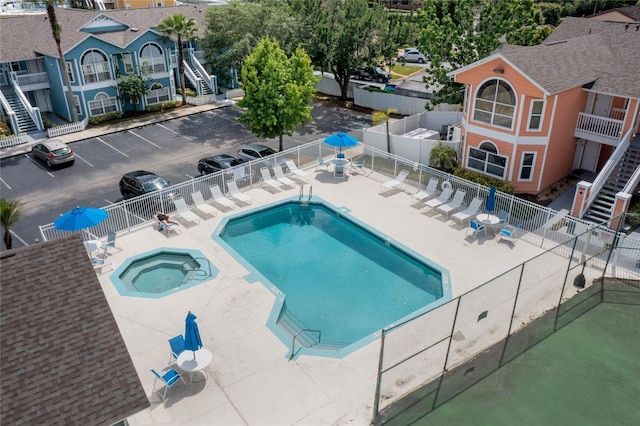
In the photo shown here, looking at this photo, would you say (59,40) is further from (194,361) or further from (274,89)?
(194,361)

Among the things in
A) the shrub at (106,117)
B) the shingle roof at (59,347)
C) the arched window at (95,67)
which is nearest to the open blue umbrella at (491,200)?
the shingle roof at (59,347)

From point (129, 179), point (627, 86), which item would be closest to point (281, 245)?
point (129, 179)

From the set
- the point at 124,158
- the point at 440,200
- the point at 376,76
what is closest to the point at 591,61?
the point at 440,200

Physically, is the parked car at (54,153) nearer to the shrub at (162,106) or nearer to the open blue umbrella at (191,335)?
the shrub at (162,106)

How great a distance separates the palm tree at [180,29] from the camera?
3878cm

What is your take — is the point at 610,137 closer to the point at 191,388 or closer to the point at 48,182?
the point at 191,388

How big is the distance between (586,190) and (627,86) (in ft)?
19.6

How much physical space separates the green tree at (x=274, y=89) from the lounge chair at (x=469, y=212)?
1138 centimetres

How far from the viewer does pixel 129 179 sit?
24953 millimetres

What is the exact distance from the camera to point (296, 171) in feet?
90.0

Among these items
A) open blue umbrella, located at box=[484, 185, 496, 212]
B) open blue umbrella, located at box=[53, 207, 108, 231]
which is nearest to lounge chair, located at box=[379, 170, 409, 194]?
open blue umbrella, located at box=[484, 185, 496, 212]

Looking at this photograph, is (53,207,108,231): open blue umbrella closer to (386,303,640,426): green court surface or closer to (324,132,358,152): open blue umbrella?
(324,132,358,152): open blue umbrella

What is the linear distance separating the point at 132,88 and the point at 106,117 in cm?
286

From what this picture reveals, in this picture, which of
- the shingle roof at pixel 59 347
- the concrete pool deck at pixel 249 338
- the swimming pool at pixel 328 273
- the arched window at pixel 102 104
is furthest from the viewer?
the arched window at pixel 102 104
